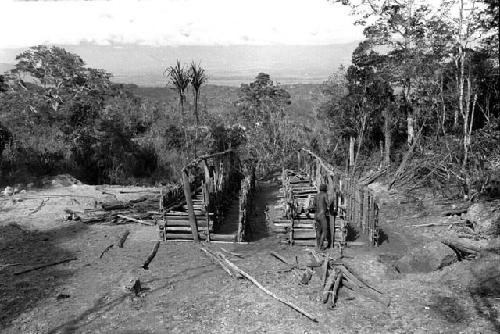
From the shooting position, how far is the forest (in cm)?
1609

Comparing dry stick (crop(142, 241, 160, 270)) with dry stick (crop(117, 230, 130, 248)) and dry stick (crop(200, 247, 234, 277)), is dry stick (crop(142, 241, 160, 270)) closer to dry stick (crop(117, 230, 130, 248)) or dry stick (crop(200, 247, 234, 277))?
dry stick (crop(117, 230, 130, 248))

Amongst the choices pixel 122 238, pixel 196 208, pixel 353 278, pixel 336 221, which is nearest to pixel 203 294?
pixel 353 278

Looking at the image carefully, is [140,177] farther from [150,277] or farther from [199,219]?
[150,277]

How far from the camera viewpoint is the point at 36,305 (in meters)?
8.18

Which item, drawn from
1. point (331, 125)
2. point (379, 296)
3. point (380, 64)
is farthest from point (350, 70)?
point (379, 296)

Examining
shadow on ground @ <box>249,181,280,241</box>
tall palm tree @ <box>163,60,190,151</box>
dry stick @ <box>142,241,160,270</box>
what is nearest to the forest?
tall palm tree @ <box>163,60,190,151</box>

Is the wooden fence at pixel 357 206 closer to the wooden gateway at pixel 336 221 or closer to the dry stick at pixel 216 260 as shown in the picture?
the wooden gateway at pixel 336 221

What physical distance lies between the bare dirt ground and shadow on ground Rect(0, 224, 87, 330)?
0.02 m

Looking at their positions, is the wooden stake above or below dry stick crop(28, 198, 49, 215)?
above

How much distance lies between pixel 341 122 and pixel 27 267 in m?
17.4

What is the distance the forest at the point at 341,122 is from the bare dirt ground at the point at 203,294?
6135 mm

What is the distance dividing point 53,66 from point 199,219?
2311 centimetres

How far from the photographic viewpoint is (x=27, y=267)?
1011 centimetres

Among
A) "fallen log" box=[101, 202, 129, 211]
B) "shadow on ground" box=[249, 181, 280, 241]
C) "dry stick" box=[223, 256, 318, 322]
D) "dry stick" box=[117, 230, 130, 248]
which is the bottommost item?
"shadow on ground" box=[249, 181, 280, 241]
